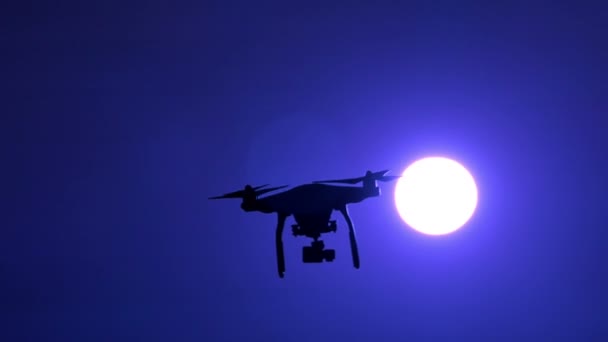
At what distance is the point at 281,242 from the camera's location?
39.5m

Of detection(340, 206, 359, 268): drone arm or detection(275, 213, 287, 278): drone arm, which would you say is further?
detection(275, 213, 287, 278): drone arm

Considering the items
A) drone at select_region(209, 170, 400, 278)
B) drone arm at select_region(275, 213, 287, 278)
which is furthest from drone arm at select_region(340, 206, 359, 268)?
drone arm at select_region(275, 213, 287, 278)

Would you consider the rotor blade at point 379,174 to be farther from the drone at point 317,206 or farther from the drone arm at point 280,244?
the drone arm at point 280,244

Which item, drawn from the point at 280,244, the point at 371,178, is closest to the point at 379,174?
the point at 371,178

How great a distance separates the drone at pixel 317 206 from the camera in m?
38.0

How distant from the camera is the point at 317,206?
38.4 m

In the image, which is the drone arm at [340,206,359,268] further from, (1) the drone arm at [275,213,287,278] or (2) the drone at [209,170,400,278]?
(1) the drone arm at [275,213,287,278]

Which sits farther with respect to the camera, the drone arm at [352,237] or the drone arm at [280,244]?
the drone arm at [280,244]

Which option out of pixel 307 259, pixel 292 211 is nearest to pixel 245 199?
pixel 292 211

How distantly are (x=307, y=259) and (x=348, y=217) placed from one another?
3.89m

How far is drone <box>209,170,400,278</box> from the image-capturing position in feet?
125

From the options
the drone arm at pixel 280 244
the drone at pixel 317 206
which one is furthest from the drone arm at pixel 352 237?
the drone arm at pixel 280 244

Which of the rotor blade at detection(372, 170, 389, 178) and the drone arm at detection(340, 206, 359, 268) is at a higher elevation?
the rotor blade at detection(372, 170, 389, 178)

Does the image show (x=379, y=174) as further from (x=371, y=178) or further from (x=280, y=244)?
→ (x=280, y=244)
